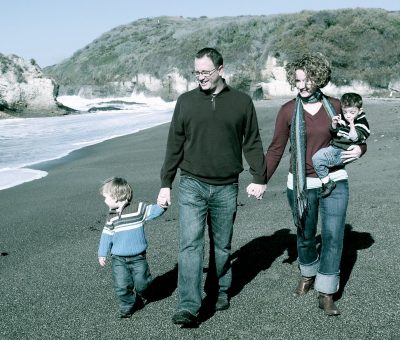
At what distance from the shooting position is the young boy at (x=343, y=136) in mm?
3744

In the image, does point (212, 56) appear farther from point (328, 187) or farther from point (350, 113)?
point (328, 187)

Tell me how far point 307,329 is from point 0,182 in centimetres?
942

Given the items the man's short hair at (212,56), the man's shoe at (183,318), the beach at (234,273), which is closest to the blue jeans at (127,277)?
the beach at (234,273)

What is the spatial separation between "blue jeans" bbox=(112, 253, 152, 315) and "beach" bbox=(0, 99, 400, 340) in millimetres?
137

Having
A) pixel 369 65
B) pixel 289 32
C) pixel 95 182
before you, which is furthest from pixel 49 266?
pixel 289 32

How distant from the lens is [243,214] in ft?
23.1

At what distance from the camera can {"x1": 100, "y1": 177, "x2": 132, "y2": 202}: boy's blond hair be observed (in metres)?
3.95

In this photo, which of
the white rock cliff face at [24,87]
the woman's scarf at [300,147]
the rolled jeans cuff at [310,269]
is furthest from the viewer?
the white rock cliff face at [24,87]

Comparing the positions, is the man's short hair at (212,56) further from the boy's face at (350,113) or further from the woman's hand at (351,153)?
the woman's hand at (351,153)

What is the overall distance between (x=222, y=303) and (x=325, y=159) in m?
1.39

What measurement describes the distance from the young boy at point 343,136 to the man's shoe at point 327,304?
812mm

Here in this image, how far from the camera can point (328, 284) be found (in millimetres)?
3949

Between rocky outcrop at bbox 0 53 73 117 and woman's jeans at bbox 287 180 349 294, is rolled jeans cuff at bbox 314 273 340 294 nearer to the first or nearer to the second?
woman's jeans at bbox 287 180 349 294

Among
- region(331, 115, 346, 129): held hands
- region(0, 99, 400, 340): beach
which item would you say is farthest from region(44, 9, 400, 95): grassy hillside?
region(331, 115, 346, 129): held hands
